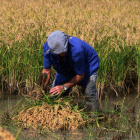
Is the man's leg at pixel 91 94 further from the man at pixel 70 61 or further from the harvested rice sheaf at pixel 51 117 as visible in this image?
the harvested rice sheaf at pixel 51 117

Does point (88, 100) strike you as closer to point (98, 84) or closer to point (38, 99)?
point (38, 99)

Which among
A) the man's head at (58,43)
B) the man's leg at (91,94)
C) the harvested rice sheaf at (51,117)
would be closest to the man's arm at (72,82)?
the harvested rice sheaf at (51,117)

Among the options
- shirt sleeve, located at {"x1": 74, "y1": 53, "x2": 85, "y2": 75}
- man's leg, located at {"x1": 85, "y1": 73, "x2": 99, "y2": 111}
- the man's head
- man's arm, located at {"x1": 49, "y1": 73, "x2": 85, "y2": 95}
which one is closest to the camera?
the man's head

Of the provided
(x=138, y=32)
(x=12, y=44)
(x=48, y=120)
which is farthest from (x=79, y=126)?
(x=138, y=32)

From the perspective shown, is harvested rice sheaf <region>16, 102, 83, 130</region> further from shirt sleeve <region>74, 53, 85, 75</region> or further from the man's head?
the man's head

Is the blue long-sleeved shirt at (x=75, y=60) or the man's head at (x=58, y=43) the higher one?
the man's head at (x=58, y=43)

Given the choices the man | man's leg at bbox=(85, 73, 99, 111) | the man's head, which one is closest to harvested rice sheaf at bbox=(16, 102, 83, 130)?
the man

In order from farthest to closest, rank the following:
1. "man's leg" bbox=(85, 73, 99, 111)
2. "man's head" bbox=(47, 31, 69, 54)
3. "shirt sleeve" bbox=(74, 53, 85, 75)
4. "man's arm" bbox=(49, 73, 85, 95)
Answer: "man's leg" bbox=(85, 73, 99, 111)
"man's arm" bbox=(49, 73, 85, 95)
"shirt sleeve" bbox=(74, 53, 85, 75)
"man's head" bbox=(47, 31, 69, 54)

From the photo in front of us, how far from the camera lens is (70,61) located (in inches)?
131

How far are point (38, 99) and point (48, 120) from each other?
0.34 m

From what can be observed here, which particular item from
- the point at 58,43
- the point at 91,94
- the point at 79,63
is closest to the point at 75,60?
the point at 79,63

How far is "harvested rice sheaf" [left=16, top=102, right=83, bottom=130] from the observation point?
3.51m

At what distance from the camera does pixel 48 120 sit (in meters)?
3.54

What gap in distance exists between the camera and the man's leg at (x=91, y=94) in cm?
379
